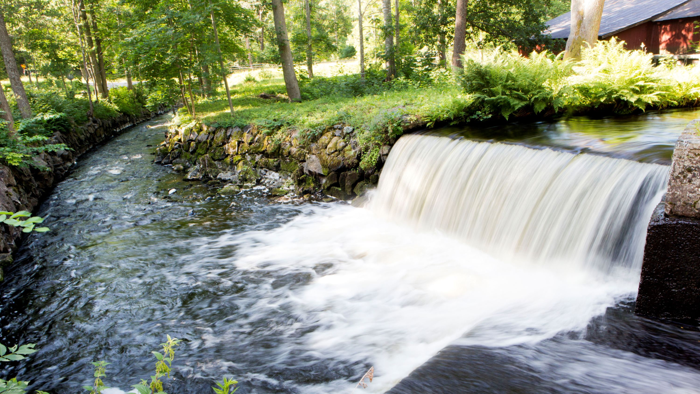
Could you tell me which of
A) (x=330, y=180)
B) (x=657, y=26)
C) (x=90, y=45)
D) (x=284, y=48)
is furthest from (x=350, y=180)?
(x=657, y=26)

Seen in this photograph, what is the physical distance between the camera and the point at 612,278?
5059 mm

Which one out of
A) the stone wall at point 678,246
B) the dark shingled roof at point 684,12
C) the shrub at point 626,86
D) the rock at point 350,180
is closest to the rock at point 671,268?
the stone wall at point 678,246

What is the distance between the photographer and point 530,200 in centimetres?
634

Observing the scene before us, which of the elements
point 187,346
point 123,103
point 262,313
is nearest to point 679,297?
point 262,313

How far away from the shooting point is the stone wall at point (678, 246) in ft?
Answer: 12.1

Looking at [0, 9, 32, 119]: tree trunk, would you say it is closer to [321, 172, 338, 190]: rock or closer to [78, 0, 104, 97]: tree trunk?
[78, 0, 104, 97]: tree trunk

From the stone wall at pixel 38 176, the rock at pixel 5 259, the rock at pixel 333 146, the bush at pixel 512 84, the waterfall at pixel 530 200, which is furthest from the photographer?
the rock at pixel 333 146

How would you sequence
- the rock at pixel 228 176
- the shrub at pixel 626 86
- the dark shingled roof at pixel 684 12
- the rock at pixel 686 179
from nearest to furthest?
1. the rock at pixel 686 179
2. the shrub at pixel 626 86
3. the rock at pixel 228 176
4. the dark shingled roof at pixel 684 12

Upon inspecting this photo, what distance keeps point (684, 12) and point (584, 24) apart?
11855 millimetres

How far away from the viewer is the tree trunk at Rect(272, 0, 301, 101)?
15984mm

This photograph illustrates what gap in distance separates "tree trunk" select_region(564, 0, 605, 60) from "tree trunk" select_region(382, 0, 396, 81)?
309 inches

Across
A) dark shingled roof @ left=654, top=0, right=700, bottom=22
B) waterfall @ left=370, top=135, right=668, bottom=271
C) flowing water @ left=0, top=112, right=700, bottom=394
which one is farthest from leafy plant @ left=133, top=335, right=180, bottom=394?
dark shingled roof @ left=654, top=0, right=700, bottom=22

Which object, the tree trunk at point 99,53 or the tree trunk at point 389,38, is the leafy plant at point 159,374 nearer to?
the tree trunk at point 389,38

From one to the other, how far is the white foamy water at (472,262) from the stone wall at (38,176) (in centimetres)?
406
